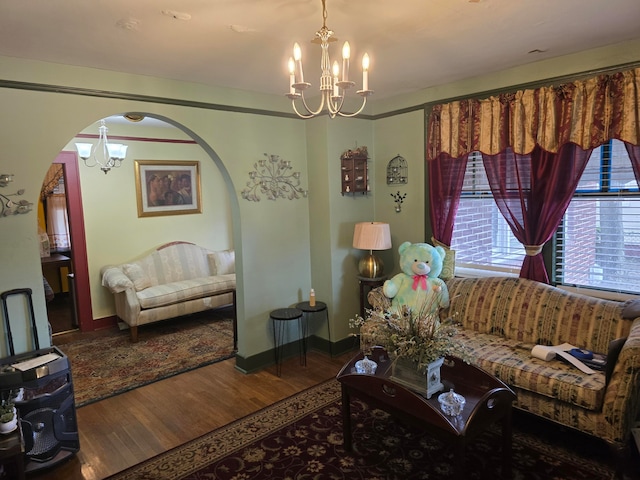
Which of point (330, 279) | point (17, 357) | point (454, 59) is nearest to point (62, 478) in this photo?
point (17, 357)

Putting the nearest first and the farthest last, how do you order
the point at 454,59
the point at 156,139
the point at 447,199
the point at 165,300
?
the point at 454,59, the point at 447,199, the point at 165,300, the point at 156,139

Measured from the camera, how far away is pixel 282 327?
160 inches

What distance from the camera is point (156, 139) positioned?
554cm

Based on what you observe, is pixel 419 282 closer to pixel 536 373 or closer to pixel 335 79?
pixel 536 373

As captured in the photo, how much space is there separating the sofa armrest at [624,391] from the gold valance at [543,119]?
1.34 meters

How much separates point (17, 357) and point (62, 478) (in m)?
0.77

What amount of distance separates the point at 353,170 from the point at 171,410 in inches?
99.3

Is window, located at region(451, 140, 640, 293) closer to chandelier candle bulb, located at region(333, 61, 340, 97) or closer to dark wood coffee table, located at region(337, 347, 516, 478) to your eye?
dark wood coffee table, located at region(337, 347, 516, 478)

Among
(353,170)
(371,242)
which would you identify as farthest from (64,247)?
(371,242)

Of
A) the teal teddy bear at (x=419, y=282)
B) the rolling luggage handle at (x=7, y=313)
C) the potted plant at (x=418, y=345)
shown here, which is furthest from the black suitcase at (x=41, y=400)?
the teal teddy bear at (x=419, y=282)

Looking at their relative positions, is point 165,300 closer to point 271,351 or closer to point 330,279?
point 271,351

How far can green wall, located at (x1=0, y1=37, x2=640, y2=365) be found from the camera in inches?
107

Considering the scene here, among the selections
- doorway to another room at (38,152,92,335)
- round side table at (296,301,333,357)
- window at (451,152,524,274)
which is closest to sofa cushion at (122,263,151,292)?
doorway to another room at (38,152,92,335)

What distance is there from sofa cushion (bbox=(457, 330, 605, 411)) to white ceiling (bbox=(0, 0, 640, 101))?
6.46ft
